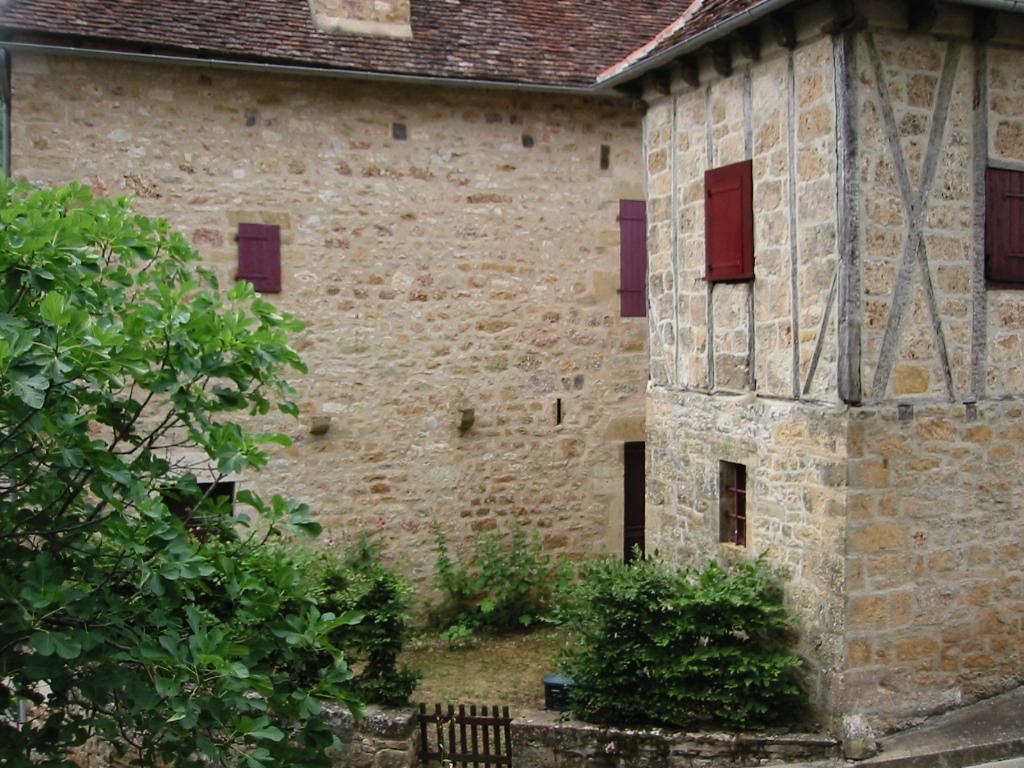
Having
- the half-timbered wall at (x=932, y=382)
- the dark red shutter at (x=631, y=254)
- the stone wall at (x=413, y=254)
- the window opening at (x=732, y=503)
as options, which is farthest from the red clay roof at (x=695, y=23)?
the window opening at (x=732, y=503)

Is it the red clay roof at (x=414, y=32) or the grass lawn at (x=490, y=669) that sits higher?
the red clay roof at (x=414, y=32)

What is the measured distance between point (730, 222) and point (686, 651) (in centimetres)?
297

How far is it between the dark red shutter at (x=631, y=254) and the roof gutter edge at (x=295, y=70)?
3.99 ft

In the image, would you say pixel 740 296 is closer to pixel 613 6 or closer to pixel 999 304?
pixel 999 304

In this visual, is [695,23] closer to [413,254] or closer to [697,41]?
[697,41]

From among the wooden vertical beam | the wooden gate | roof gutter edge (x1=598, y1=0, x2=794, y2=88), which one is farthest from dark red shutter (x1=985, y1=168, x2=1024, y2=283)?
the wooden gate

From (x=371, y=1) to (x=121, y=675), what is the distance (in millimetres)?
8130

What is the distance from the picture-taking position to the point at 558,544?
11.4m

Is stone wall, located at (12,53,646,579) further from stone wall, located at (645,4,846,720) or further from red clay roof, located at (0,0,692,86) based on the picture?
stone wall, located at (645,4,846,720)

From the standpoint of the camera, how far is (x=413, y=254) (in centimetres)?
1077

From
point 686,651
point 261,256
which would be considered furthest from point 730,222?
point 261,256

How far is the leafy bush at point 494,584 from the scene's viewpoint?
35.6 ft

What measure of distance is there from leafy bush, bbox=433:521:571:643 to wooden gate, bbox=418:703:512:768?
2893 mm

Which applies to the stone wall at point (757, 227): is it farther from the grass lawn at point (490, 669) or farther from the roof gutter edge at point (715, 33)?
the grass lawn at point (490, 669)
